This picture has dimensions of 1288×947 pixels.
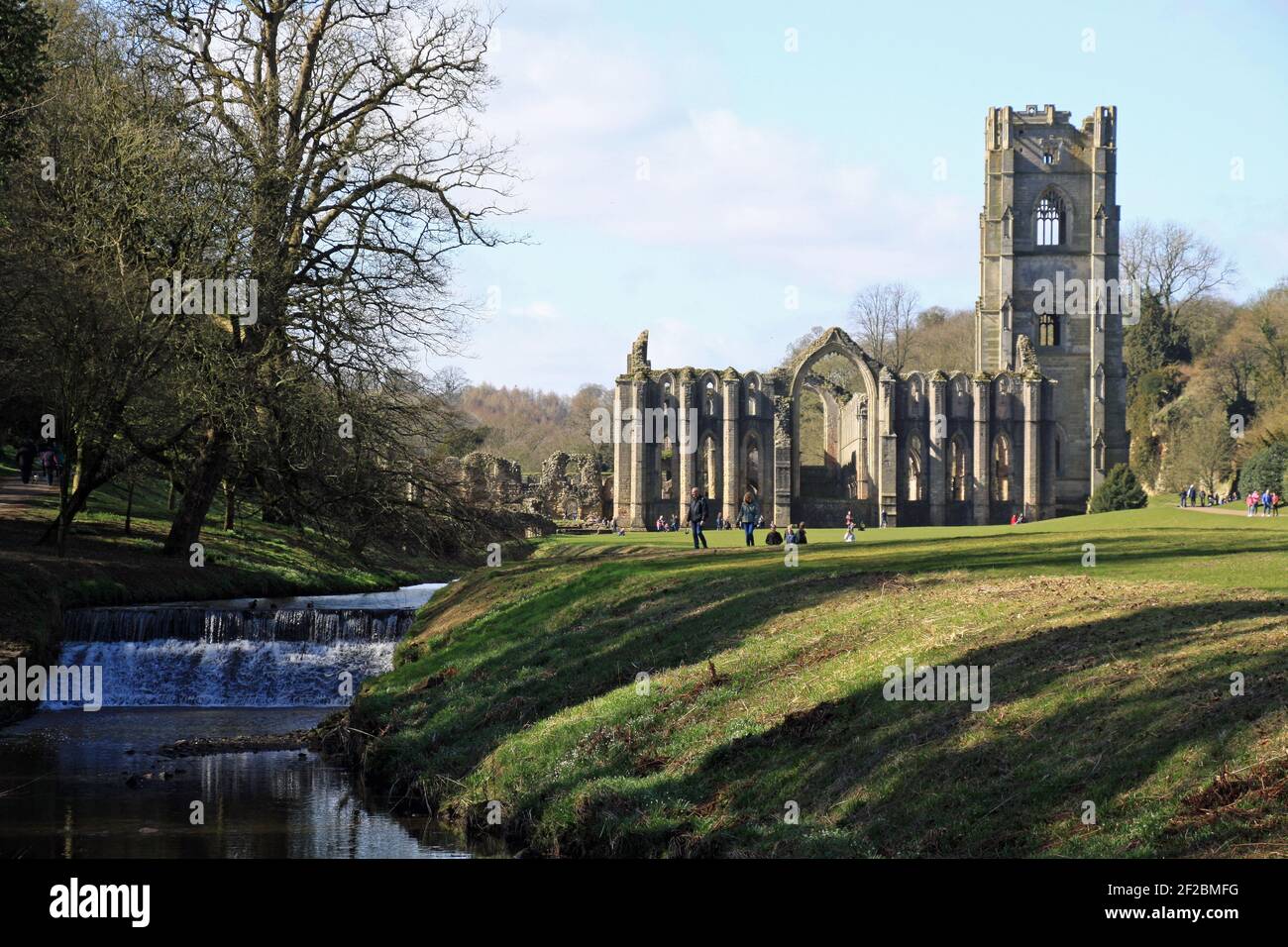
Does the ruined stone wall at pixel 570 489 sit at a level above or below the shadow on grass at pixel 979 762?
above

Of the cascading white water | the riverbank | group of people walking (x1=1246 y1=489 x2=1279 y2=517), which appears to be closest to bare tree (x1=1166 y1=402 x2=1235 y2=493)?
group of people walking (x1=1246 y1=489 x2=1279 y2=517)

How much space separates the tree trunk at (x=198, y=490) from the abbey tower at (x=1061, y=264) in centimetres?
7317

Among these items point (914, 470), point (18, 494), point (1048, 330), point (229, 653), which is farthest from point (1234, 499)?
point (229, 653)

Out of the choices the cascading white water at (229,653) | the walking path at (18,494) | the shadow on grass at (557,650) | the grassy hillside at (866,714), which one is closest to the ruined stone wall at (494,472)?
the walking path at (18,494)

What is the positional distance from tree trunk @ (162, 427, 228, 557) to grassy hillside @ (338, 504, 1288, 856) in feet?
32.8

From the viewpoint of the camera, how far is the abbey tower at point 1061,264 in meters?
99.1

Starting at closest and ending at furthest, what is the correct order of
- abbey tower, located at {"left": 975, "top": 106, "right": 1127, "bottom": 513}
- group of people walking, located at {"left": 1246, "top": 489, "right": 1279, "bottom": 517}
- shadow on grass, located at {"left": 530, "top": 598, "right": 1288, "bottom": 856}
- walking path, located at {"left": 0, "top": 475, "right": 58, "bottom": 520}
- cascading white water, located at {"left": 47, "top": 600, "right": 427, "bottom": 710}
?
shadow on grass, located at {"left": 530, "top": 598, "right": 1288, "bottom": 856}
cascading white water, located at {"left": 47, "top": 600, "right": 427, "bottom": 710}
walking path, located at {"left": 0, "top": 475, "right": 58, "bottom": 520}
group of people walking, located at {"left": 1246, "top": 489, "right": 1279, "bottom": 517}
abbey tower, located at {"left": 975, "top": 106, "right": 1127, "bottom": 513}

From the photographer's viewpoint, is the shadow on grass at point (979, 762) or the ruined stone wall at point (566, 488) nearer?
the shadow on grass at point (979, 762)

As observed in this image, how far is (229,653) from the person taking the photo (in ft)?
91.4

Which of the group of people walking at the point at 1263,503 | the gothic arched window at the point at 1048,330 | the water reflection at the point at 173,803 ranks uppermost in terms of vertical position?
the gothic arched window at the point at 1048,330

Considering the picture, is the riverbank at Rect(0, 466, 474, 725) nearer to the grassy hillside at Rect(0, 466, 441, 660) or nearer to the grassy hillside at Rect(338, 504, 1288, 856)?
the grassy hillside at Rect(0, 466, 441, 660)

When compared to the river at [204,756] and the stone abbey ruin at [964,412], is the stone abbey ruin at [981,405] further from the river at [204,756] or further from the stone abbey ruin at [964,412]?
the river at [204,756]

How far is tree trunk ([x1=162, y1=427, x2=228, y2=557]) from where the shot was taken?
1291 inches

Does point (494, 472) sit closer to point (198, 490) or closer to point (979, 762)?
point (198, 490)
